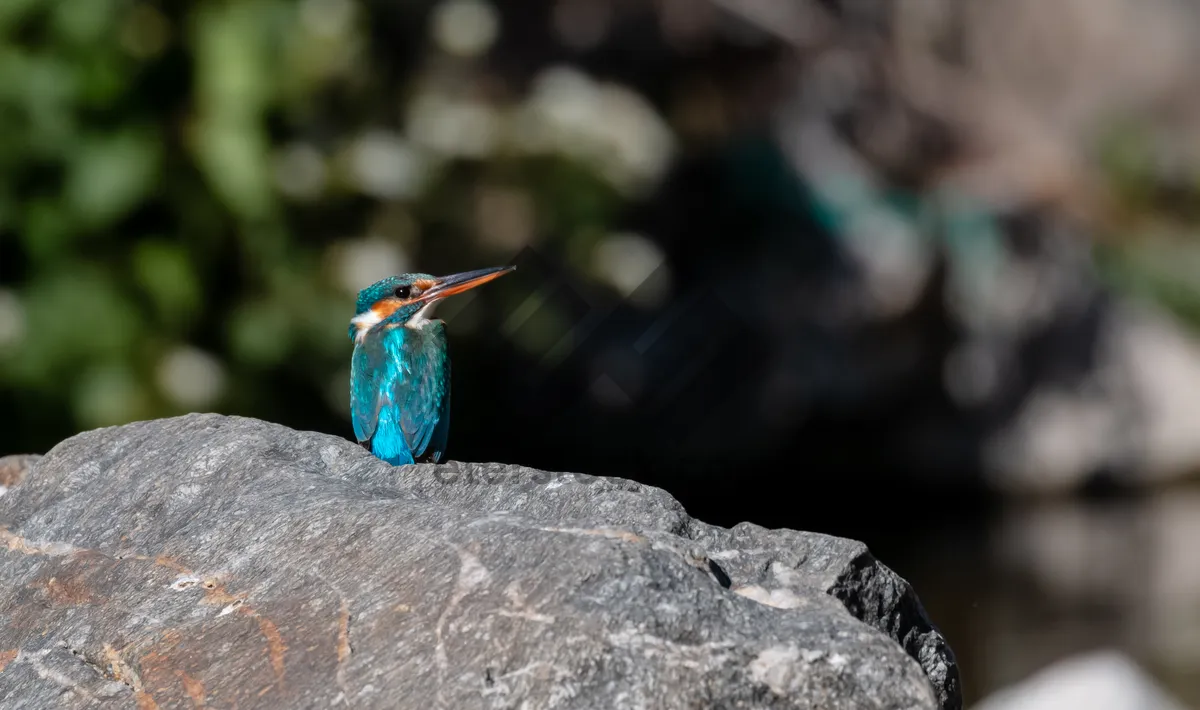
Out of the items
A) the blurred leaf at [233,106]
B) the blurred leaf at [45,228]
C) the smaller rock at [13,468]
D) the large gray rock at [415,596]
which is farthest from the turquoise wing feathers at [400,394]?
the blurred leaf at [45,228]

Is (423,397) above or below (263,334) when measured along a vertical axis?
above

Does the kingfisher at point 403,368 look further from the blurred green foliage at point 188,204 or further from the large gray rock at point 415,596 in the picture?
the blurred green foliage at point 188,204

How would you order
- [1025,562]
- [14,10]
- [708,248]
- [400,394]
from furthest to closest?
[708,248] → [1025,562] → [14,10] → [400,394]

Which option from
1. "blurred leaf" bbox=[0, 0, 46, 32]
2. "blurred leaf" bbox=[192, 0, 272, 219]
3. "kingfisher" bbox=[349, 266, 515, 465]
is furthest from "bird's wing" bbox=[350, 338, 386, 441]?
"blurred leaf" bbox=[0, 0, 46, 32]

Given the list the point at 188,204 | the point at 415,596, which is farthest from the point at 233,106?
the point at 415,596

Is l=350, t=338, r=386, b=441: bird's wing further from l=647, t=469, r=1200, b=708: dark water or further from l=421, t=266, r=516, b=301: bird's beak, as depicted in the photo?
l=647, t=469, r=1200, b=708: dark water

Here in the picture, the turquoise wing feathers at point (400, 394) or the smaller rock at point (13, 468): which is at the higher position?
the turquoise wing feathers at point (400, 394)

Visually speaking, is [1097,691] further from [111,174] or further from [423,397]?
[111,174]
